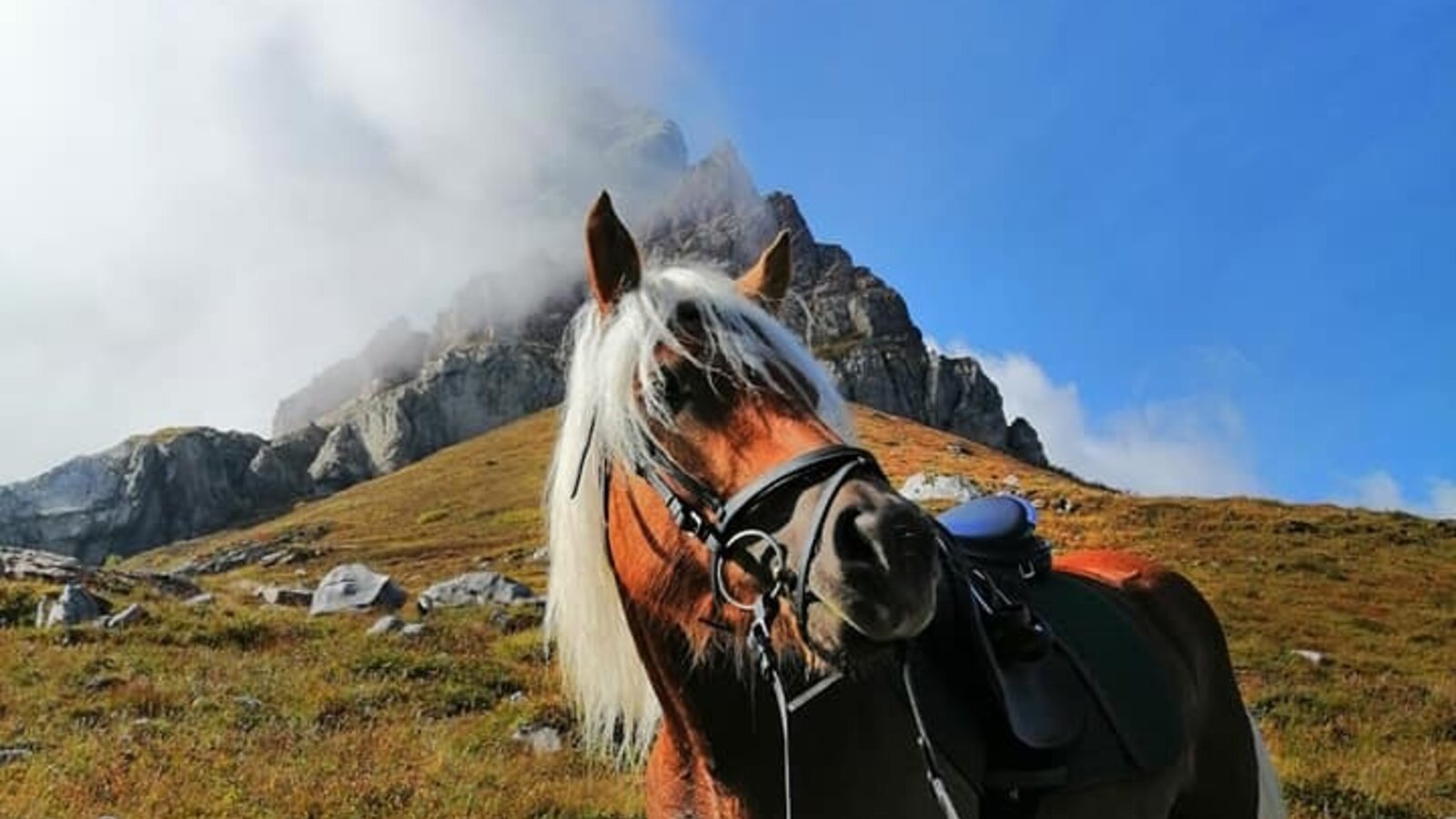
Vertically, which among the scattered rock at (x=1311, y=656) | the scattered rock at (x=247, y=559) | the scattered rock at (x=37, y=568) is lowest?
the scattered rock at (x=1311, y=656)

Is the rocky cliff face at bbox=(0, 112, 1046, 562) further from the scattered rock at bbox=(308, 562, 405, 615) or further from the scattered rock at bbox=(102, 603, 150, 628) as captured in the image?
the scattered rock at bbox=(102, 603, 150, 628)

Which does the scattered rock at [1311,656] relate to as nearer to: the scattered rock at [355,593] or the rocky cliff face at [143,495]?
the scattered rock at [355,593]

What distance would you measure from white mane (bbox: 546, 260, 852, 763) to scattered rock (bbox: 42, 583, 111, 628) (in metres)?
18.6

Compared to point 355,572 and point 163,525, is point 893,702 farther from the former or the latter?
point 163,525

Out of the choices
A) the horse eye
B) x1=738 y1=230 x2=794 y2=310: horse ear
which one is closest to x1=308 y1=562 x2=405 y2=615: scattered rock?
x1=738 y1=230 x2=794 y2=310: horse ear

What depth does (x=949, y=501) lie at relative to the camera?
Answer: 5081 cm

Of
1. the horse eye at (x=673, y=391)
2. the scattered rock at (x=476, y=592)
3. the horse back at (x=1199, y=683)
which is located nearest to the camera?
the horse eye at (x=673, y=391)

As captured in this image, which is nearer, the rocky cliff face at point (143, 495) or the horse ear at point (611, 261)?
the horse ear at point (611, 261)

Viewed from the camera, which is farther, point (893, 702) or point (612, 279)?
point (612, 279)

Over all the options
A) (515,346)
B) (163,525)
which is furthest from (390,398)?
(163,525)

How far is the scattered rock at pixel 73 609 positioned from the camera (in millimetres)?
19219

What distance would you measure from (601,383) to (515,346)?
18305 centimetres

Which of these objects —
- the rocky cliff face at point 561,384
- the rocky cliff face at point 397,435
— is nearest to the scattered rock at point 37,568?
the rocky cliff face at point 397,435

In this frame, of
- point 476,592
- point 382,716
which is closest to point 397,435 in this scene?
point 476,592
